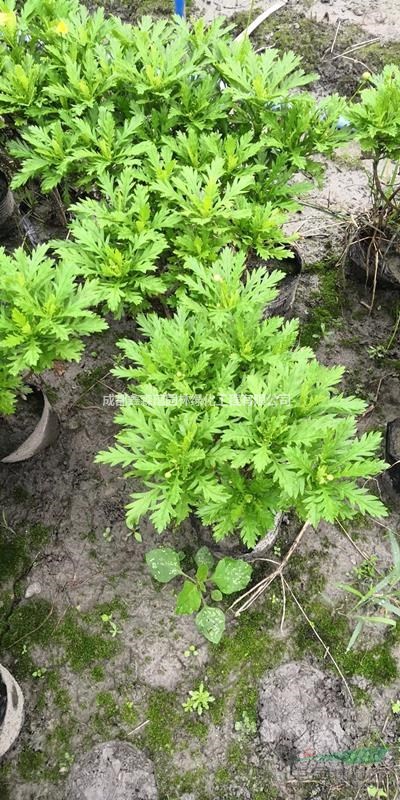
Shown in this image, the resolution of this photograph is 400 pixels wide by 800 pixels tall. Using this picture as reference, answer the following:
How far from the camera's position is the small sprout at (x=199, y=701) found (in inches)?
105

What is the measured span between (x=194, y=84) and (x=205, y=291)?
1364 millimetres

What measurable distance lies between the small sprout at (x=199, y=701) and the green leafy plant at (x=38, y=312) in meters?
1.70

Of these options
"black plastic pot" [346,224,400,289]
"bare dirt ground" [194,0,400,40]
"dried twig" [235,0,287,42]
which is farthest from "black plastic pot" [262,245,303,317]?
"bare dirt ground" [194,0,400,40]

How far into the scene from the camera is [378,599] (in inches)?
104

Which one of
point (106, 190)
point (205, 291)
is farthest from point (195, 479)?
point (106, 190)

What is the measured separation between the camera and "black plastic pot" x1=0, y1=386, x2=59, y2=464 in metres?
3.13

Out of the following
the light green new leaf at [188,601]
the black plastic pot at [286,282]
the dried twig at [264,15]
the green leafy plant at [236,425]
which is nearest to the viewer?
the green leafy plant at [236,425]

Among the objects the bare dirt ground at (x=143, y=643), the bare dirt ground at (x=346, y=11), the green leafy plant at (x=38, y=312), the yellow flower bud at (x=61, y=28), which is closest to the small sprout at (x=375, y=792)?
the bare dirt ground at (x=143, y=643)

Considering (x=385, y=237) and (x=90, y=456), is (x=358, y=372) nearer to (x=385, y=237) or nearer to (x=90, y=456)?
(x=385, y=237)

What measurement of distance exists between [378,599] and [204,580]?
2.79ft

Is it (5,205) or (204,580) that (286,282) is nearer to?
(204,580)

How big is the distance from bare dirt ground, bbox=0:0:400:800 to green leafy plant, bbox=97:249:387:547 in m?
0.96

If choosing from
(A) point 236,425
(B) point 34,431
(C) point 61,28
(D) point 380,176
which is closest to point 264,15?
(D) point 380,176

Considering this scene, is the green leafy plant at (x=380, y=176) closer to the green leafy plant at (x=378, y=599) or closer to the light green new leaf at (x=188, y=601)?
the green leafy plant at (x=378, y=599)
